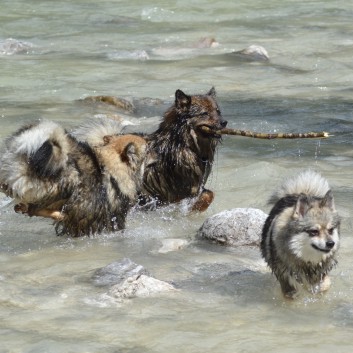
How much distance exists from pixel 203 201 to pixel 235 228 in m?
1.03

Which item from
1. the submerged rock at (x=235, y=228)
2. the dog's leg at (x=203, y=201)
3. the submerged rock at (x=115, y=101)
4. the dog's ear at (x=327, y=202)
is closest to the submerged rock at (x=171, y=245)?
the submerged rock at (x=235, y=228)

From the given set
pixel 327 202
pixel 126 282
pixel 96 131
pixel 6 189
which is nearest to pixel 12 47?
pixel 96 131

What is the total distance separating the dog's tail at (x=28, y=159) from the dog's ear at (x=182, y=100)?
5.18 ft

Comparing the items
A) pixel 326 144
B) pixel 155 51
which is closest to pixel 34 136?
pixel 326 144

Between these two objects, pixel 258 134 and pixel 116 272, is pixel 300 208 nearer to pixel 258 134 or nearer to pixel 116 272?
pixel 116 272

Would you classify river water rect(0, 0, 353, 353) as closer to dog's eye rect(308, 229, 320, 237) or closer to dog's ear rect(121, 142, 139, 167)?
dog's eye rect(308, 229, 320, 237)

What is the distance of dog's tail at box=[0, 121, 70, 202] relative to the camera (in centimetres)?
851

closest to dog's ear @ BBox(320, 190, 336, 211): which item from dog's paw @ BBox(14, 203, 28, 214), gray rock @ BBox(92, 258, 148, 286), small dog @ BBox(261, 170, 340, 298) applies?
small dog @ BBox(261, 170, 340, 298)

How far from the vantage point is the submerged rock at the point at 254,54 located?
59.5ft

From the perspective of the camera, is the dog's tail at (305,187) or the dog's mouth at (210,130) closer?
the dog's tail at (305,187)

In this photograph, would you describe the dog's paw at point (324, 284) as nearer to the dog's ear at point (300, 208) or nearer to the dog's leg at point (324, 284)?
the dog's leg at point (324, 284)

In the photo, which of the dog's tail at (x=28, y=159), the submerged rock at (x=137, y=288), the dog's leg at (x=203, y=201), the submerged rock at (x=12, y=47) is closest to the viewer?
the submerged rock at (x=137, y=288)

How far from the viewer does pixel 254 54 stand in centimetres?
1820

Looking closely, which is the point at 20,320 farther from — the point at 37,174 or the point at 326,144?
the point at 326,144
